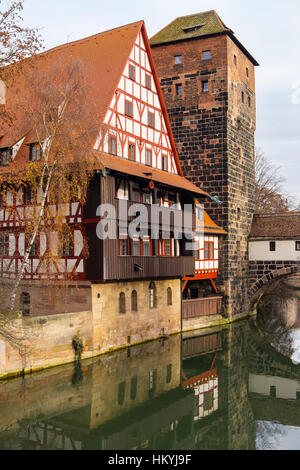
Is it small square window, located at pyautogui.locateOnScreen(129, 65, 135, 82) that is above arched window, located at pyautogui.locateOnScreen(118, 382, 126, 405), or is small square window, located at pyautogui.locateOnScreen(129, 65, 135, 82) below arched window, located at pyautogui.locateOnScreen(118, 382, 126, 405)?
above

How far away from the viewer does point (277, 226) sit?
34.6 meters

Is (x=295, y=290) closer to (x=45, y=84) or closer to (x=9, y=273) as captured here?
(x=9, y=273)

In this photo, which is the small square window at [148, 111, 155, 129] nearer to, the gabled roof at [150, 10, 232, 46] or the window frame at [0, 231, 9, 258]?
the window frame at [0, 231, 9, 258]

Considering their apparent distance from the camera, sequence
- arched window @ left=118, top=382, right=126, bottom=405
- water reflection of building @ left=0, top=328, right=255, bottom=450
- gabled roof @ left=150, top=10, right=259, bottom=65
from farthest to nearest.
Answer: gabled roof @ left=150, top=10, right=259, bottom=65 → arched window @ left=118, top=382, right=126, bottom=405 → water reflection of building @ left=0, top=328, right=255, bottom=450

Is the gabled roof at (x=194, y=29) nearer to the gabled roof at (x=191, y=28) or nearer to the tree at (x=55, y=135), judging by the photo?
the gabled roof at (x=191, y=28)

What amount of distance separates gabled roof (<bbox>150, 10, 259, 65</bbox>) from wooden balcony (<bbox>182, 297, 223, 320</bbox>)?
1620 centimetres

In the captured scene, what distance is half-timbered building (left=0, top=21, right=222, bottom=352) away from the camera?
20734 millimetres

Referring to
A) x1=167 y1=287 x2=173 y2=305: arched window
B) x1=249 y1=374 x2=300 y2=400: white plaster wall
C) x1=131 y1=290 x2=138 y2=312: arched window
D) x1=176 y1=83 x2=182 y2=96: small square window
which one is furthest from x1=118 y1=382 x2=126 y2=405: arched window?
x1=176 y1=83 x2=182 y2=96: small square window

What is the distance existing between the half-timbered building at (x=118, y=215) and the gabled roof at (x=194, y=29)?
9.13 m

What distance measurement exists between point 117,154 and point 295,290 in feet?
134
